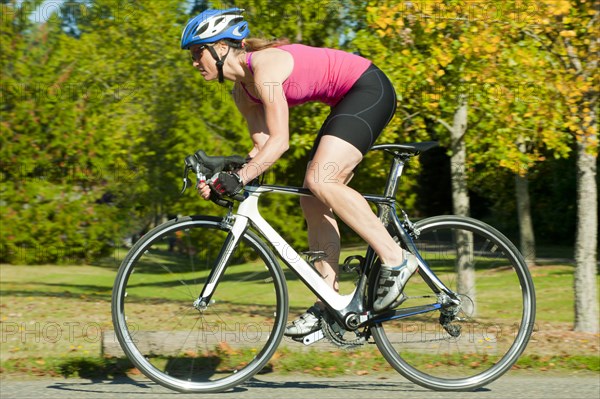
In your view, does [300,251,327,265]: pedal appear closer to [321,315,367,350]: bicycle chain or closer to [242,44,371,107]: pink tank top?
[321,315,367,350]: bicycle chain

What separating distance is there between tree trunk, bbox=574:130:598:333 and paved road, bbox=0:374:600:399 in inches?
88.9

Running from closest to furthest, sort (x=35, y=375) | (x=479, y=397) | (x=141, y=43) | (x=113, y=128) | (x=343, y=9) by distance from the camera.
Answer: (x=479, y=397) < (x=35, y=375) < (x=343, y=9) < (x=141, y=43) < (x=113, y=128)

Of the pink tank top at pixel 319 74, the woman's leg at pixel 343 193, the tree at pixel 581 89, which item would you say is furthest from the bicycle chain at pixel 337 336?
the tree at pixel 581 89

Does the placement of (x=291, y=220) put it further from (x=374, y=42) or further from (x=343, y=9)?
→ (x=374, y=42)

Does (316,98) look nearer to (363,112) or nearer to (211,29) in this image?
(363,112)

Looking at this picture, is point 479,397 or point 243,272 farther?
point 243,272

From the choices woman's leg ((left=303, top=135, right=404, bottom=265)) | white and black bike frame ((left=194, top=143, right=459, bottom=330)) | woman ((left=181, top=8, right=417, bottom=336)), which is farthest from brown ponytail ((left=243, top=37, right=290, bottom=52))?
white and black bike frame ((left=194, top=143, right=459, bottom=330))

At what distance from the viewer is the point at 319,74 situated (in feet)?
15.0

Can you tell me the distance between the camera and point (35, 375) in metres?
5.07

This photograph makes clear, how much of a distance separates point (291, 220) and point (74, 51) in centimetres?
558

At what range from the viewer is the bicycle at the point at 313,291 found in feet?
15.2

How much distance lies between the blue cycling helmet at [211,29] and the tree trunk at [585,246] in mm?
3654

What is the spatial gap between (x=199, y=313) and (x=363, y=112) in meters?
1.43

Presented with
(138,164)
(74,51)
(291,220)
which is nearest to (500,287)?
(291,220)
